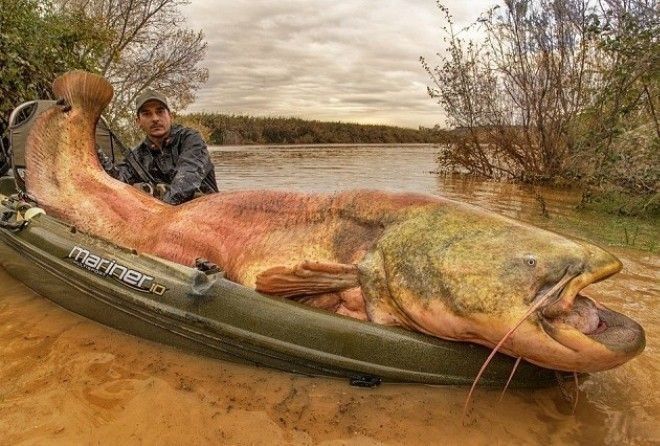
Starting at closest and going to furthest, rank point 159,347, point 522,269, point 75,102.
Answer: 1. point 522,269
2. point 159,347
3. point 75,102

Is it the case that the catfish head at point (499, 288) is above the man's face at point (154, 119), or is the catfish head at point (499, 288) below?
below

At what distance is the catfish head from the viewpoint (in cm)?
194

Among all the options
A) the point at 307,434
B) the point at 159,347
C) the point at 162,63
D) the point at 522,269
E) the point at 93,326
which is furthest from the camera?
the point at 162,63

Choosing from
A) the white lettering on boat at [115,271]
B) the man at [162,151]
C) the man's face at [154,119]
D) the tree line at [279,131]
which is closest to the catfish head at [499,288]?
the white lettering on boat at [115,271]

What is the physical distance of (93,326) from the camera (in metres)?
3.15

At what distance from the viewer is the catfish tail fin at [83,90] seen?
12.2 ft

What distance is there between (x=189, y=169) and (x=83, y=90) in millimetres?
963

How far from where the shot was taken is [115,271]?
2.78m

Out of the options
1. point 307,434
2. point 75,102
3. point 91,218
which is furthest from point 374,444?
point 75,102

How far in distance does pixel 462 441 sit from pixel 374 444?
0.37 m

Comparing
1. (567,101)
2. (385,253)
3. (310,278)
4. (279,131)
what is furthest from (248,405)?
(279,131)

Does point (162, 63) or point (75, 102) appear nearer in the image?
point (75, 102)

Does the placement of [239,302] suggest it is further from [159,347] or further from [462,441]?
[462,441]

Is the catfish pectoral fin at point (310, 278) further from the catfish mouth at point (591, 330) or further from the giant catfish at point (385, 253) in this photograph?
the catfish mouth at point (591, 330)
